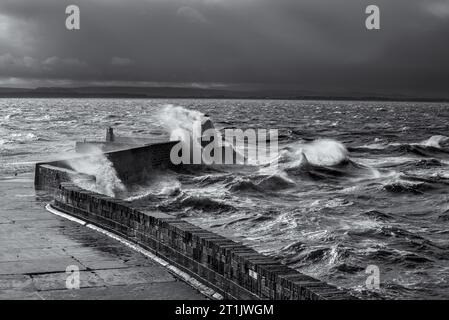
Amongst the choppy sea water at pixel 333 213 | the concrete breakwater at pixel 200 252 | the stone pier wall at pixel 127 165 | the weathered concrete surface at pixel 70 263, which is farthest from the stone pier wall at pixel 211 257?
the stone pier wall at pixel 127 165

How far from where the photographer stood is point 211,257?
7.77m

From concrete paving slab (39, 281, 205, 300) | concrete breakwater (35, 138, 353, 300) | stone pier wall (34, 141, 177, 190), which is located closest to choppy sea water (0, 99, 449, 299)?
stone pier wall (34, 141, 177, 190)

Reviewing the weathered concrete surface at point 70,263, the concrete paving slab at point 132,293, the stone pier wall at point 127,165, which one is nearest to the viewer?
the concrete paving slab at point 132,293

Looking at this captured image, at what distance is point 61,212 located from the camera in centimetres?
1292

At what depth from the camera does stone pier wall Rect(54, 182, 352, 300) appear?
6.44 metres

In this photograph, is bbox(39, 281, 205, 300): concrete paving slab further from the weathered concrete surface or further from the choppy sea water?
the choppy sea water

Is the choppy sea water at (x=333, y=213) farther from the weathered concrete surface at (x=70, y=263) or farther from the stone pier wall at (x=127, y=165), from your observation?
the weathered concrete surface at (x=70, y=263)

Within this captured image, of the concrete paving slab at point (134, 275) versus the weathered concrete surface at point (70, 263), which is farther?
the concrete paving slab at point (134, 275)

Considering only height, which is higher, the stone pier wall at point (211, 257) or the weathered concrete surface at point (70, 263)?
the stone pier wall at point (211, 257)

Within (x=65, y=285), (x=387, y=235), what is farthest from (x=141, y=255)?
(x=387, y=235)

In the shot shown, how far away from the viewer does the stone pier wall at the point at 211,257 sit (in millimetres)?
6438
